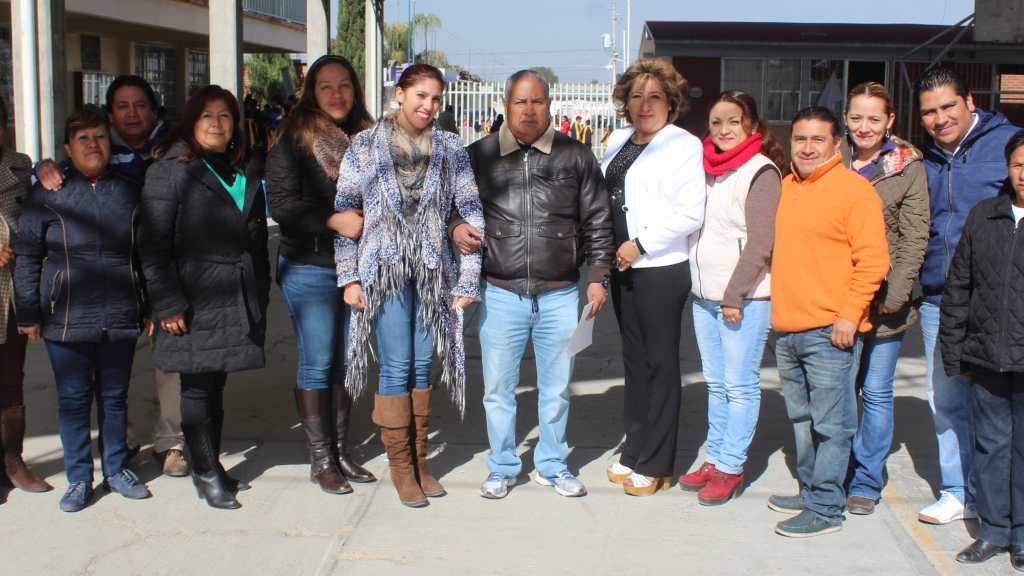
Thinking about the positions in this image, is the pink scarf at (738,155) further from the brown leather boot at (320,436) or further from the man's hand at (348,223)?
the brown leather boot at (320,436)

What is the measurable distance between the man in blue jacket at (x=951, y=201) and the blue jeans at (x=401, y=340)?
85.0 inches

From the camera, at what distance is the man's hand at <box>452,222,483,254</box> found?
3479 mm

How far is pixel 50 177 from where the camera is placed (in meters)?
3.41

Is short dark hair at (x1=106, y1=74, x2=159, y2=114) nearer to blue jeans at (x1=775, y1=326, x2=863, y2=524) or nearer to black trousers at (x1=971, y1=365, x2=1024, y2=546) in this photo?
blue jeans at (x1=775, y1=326, x2=863, y2=524)

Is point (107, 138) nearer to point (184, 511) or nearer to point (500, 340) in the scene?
point (184, 511)

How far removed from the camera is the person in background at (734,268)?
3406 millimetres

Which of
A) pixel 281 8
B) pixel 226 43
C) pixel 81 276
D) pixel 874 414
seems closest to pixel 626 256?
pixel 874 414

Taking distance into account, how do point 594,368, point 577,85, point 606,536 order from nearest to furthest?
1. point 606,536
2. point 594,368
3. point 577,85

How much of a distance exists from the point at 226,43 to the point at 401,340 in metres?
4.30

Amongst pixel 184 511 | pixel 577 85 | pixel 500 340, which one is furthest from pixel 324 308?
pixel 577 85

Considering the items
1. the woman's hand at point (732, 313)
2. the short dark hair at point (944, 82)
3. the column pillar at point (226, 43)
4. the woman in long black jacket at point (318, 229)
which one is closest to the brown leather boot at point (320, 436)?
the woman in long black jacket at point (318, 229)

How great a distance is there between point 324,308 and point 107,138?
3.83ft

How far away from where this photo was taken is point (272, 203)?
139 inches

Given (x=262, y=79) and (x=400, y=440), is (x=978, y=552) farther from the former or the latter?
(x=262, y=79)
